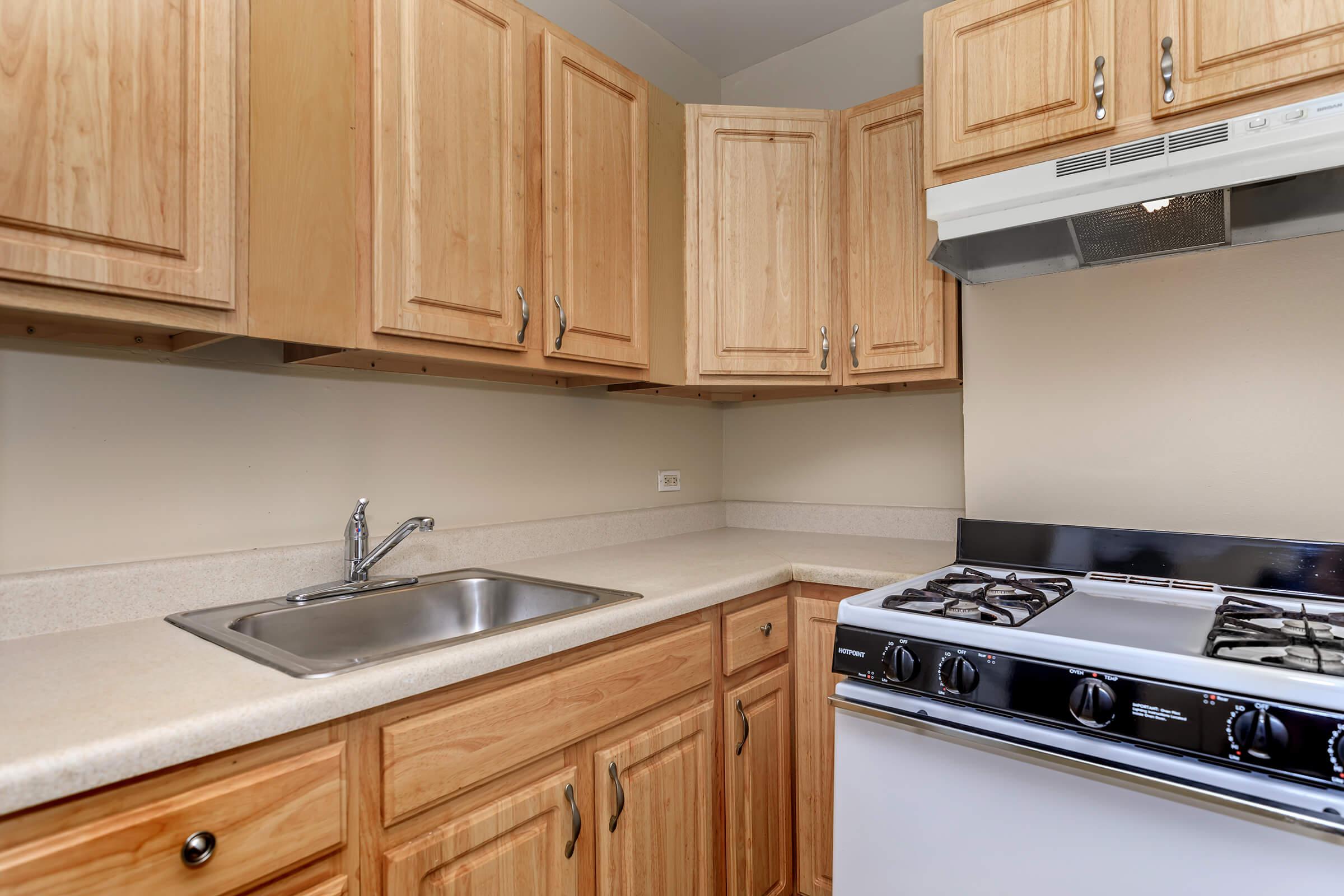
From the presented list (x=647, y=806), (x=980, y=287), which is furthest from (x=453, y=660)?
(x=980, y=287)

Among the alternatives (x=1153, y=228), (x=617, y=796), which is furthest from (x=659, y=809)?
(x=1153, y=228)

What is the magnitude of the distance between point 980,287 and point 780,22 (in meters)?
1.25

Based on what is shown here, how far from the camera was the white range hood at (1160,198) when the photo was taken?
123 centimetres

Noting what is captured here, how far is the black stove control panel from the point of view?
886 mm

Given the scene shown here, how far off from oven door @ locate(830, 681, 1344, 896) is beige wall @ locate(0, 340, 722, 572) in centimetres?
111

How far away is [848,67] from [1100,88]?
1.20 m

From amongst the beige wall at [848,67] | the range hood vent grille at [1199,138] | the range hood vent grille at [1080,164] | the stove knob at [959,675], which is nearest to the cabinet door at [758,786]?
the stove knob at [959,675]

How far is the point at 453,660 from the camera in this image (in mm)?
1056

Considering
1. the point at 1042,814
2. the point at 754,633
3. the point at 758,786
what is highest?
the point at 754,633

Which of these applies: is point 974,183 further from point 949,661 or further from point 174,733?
point 174,733

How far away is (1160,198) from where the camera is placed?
1336 millimetres

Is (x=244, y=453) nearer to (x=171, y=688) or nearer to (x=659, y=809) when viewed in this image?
(x=171, y=688)

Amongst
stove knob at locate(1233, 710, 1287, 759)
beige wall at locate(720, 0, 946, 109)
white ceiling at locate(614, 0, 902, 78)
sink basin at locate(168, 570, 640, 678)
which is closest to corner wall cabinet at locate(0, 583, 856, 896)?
sink basin at locate(168, 570, 640, 678)

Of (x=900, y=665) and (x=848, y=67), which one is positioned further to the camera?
(x=848, y=67)
